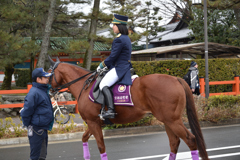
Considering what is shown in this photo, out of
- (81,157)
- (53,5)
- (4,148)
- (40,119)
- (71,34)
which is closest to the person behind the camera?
(40,119)

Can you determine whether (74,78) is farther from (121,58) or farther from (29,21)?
(29,21)

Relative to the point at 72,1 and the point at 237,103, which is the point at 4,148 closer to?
the point at 237,103

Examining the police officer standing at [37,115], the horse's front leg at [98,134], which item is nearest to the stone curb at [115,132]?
the horse's front leg at [98,134]

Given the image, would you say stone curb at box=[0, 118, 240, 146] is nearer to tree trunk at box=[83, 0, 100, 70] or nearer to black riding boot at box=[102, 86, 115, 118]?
black riding boot at box=[102, 86, 115, 118]

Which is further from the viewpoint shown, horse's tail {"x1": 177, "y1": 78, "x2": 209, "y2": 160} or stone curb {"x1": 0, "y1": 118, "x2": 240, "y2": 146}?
stone curb {"x1": 0, "y1": 118, "x2": 240, "y2": 146}

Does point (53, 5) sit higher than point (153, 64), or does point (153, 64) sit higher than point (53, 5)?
point (53, 5)

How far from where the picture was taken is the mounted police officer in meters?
5.45

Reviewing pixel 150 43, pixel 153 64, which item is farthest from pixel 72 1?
pixel 150 43

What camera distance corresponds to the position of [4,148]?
7707 mm

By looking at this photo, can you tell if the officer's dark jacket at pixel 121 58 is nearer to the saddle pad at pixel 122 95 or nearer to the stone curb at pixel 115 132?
the saddle pad at pixel 122 95

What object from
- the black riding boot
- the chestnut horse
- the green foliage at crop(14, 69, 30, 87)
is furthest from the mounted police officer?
the green foliage at crop(14, 69, 30, 87)

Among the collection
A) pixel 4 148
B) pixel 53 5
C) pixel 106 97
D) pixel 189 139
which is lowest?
pixel 4 148

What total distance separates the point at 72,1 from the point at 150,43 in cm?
1978

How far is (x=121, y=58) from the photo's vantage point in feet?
18.7
